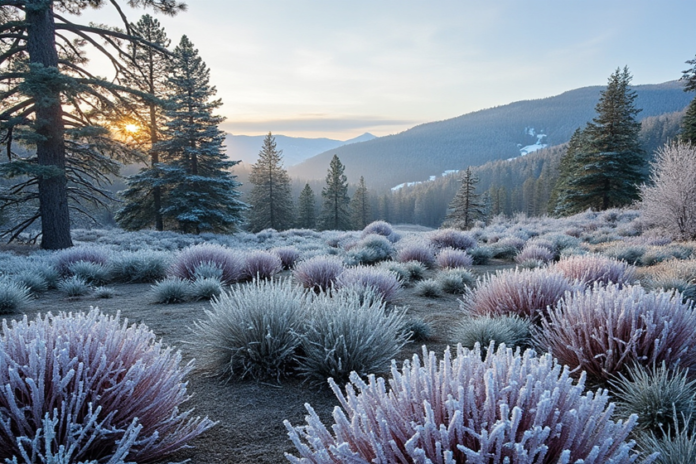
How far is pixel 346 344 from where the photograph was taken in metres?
2.51

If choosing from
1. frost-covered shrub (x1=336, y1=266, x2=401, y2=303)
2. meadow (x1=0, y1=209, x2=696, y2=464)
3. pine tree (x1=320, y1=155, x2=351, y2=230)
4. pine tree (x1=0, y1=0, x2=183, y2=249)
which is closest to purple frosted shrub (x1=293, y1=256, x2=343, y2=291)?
meadow (x1=0, y1=209, x2=696, y2=464)

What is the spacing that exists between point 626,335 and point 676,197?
1072 centimetres

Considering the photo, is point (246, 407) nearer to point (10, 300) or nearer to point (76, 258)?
point (10, 300)

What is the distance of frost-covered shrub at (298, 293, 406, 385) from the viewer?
246cm

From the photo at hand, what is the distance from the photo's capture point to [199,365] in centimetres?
283

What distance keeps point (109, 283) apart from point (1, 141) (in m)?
6.66

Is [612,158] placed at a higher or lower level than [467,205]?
higher

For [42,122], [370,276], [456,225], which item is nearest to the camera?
[370,276]

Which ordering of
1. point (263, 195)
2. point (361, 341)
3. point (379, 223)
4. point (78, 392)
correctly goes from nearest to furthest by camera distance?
point (78, 392) < point (361, 341) < point (379, 223) < point (263, 195)

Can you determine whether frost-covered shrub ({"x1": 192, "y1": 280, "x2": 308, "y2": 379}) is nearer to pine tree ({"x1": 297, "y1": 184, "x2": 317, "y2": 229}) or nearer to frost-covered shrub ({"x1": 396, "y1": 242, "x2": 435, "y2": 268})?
frost-covered shrub ({"x1": 396, "y1": 242, "x2": 435, "y2": 268})

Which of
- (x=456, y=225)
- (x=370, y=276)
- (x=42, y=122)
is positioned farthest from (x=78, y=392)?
(x=456, y=225)

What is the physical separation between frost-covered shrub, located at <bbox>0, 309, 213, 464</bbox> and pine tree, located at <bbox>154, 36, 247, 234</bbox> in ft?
58.0

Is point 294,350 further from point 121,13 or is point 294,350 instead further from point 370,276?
point 121,13

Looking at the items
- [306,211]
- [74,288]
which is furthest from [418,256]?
[306,211]
